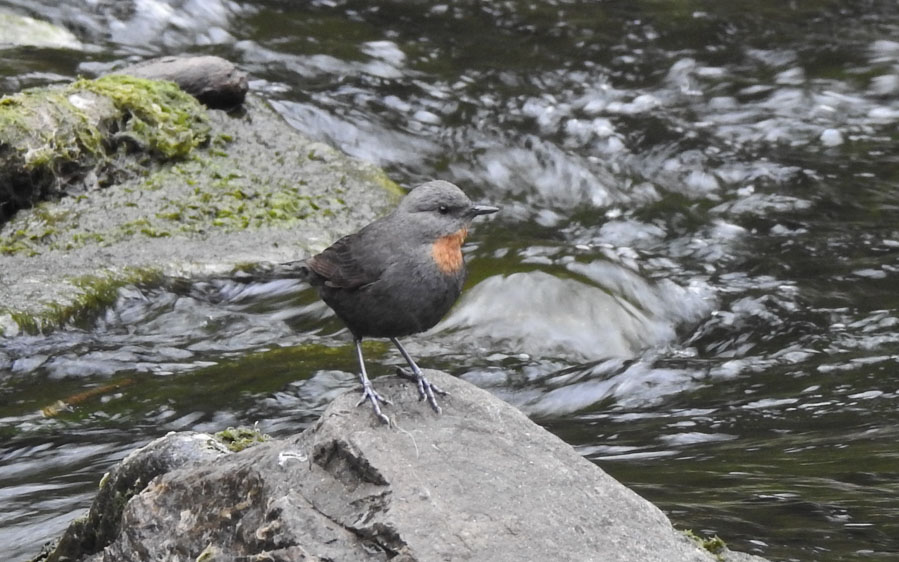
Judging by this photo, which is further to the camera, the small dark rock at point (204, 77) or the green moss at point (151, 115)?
the small dark rock at point (204, 77)

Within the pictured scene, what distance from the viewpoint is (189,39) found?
13.2 meters

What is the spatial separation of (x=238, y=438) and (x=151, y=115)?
5254 millimetres

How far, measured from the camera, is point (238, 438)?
15.2 feet

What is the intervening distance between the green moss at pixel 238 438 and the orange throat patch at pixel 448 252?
3.22 feet

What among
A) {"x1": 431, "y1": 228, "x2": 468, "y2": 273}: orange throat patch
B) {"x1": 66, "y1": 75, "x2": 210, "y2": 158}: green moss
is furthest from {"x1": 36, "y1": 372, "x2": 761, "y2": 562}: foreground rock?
{"x1": 66, "y1": 75, "x2": 210, "y2": 158}: green moss

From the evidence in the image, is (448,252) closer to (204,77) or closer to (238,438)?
(238,438)

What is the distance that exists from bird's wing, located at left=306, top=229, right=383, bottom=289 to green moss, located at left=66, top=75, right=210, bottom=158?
4635 millimetres

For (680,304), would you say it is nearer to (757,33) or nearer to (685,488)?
(685,488)

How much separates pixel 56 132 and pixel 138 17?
5.13 metres

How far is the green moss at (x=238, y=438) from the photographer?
14.9 feet

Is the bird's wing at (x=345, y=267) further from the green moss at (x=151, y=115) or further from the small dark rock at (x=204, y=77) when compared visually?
the small dark rock at (x=204, y=77)

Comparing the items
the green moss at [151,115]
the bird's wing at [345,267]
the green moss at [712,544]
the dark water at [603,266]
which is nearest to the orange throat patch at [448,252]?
the bird's wing at [345,267]

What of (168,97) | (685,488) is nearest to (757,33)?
(168,97)

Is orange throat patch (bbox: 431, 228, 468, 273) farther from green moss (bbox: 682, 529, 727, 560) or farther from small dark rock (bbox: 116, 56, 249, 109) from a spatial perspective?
small dark rock (bbox: 116, 56, 249, 109)
